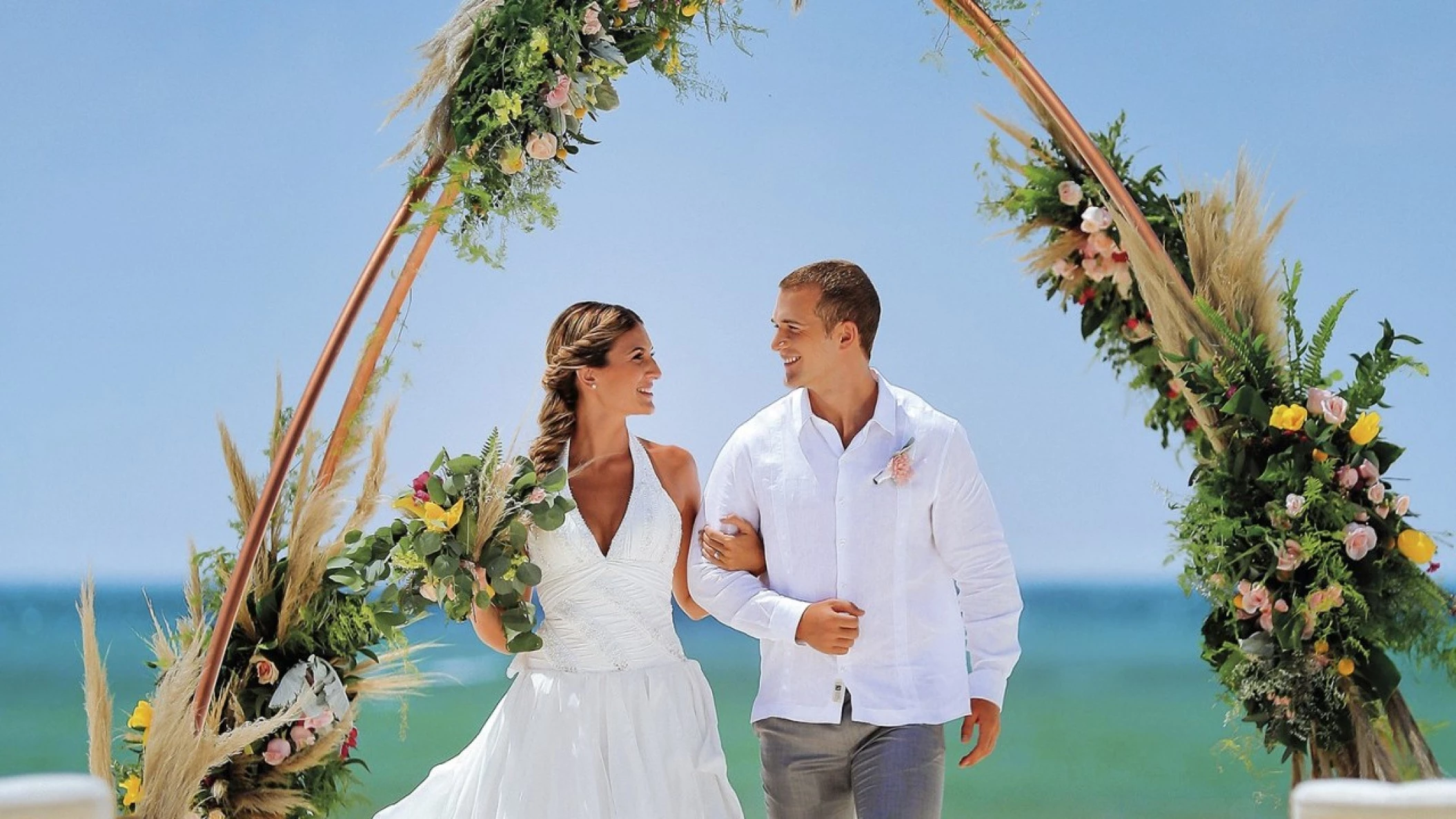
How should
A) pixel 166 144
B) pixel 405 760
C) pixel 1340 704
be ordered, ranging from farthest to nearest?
pixel 166 144 → pixel 405 760 → pixel 1340 704

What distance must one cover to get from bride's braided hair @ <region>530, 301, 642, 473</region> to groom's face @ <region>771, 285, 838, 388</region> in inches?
21.1

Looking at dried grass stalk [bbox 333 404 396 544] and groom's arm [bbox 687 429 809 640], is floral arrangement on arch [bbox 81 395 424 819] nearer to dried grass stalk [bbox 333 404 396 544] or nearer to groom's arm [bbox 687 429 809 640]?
dried grass stalk [bbox 333 404 396 544]

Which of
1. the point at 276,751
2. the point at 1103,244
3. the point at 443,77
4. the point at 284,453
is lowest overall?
the point at 276,751

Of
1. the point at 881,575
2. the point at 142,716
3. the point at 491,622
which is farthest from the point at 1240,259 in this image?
the point at 142,716

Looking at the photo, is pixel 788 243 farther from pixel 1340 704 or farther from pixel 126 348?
pixel 1340 704

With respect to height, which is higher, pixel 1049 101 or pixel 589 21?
pixel 589 21

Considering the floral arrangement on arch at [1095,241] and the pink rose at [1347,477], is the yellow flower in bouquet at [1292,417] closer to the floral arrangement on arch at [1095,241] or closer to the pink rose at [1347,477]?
the pink rose at [1347,477]

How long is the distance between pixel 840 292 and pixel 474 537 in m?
1.25

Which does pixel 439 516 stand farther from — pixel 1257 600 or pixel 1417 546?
pixel 1417 546

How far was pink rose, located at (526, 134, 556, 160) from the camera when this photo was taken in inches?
185

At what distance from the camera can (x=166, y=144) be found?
30.0 m

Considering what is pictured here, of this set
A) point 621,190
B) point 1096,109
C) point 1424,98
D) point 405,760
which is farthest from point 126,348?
point 1424,98

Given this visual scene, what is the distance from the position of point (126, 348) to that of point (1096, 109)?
18.8m

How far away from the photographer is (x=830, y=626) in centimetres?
404
